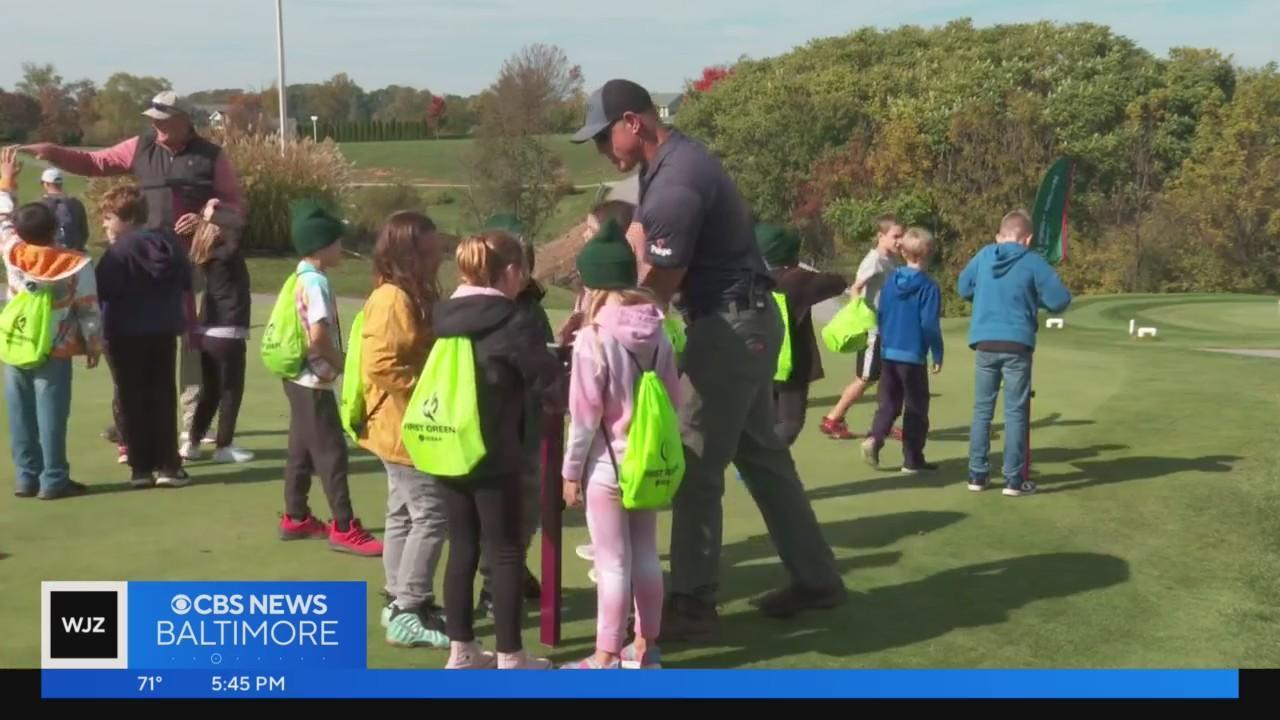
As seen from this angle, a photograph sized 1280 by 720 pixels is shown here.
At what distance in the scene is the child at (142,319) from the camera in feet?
26.8

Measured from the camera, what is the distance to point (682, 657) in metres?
5.62

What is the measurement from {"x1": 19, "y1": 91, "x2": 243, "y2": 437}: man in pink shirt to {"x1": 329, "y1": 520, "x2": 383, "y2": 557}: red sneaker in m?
2.38

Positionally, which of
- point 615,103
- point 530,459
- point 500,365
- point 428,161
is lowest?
point 530,459

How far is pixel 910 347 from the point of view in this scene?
369 inches

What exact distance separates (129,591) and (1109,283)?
35469 mm

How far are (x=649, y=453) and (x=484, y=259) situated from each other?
889 millimetres

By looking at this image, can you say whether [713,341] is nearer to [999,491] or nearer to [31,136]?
[999,491]

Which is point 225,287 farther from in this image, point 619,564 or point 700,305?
point 619,564

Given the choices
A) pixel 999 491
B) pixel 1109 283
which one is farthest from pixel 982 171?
pixel 999 491

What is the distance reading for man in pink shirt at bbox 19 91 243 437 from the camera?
8.84m

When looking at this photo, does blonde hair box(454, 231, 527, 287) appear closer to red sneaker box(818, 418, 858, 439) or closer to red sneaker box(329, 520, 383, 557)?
red sneaker box(329, 520, 383, 557)

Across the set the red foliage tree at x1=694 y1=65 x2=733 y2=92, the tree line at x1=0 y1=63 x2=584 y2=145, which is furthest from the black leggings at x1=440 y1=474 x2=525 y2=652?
the red foliage tree at x1=694 y1=65 x2=733 y2=92

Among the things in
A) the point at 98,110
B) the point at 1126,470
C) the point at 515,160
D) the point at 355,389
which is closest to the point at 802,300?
the point at 1126,470
